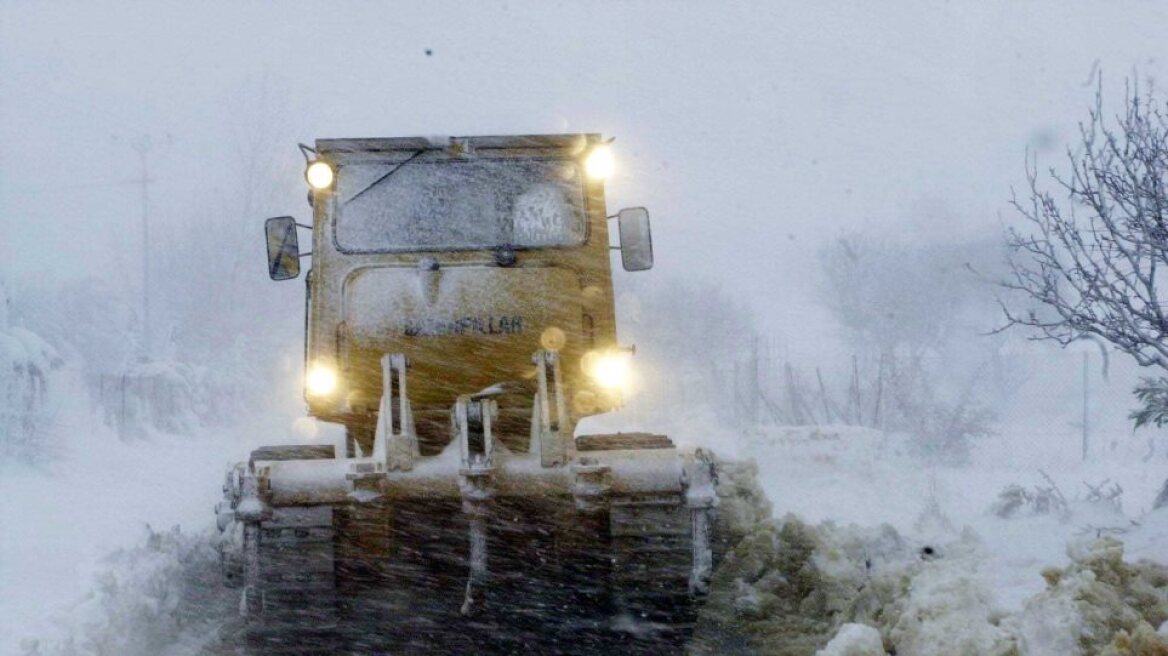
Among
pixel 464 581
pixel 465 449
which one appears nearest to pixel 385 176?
Answer: pixel 465 449

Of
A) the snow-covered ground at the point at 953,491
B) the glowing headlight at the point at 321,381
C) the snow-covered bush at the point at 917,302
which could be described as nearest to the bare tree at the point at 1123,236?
the snow-covered ground at the point at 953,491

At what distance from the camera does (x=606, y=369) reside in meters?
7.59

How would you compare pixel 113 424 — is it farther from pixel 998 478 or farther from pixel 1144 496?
pixel 1144 496

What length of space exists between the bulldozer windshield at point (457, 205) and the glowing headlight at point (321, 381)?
0.81m

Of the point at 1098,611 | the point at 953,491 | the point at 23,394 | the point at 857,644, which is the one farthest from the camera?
the point at 23,394

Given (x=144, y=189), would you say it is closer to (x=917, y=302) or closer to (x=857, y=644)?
(x=917, y=302)

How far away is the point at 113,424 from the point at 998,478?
20004mm

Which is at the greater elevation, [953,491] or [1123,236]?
[1123,236]

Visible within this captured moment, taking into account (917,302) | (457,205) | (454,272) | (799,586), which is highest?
(917,302)

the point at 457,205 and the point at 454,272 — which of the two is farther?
the point at 457,205

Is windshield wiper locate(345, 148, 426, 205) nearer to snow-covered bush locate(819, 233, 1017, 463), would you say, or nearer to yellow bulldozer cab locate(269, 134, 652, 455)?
yellow bulldozer cab locate(269, 134, 652, 455)

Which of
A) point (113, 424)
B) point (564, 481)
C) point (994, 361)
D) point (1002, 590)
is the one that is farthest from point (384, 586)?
point (994, 361)

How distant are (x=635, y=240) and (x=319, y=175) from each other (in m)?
2.12

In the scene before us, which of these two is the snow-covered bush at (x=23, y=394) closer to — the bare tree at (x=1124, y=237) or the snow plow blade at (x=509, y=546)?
the snow plow blade at (x=509, y=546)
